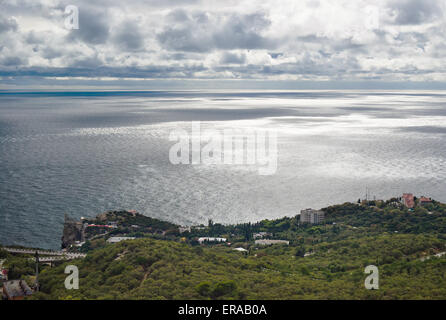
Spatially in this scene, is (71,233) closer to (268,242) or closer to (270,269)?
(268,242)

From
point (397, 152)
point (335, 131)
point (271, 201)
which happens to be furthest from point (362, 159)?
point (335, 131)

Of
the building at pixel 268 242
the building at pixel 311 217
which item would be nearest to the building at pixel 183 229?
the building at pixel 268 242

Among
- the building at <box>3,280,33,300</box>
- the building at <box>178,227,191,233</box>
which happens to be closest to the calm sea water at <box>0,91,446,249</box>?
the building at <box>178,227,191,233</box>

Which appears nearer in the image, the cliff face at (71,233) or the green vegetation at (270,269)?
the green vegetation at (270,269)

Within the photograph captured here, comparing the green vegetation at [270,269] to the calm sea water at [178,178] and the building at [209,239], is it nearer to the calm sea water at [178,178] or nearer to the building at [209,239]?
the building at [209,239]

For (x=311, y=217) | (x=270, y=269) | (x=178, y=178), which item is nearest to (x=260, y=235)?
(x=311, y=217)

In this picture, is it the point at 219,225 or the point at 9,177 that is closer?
the point at 219,225
